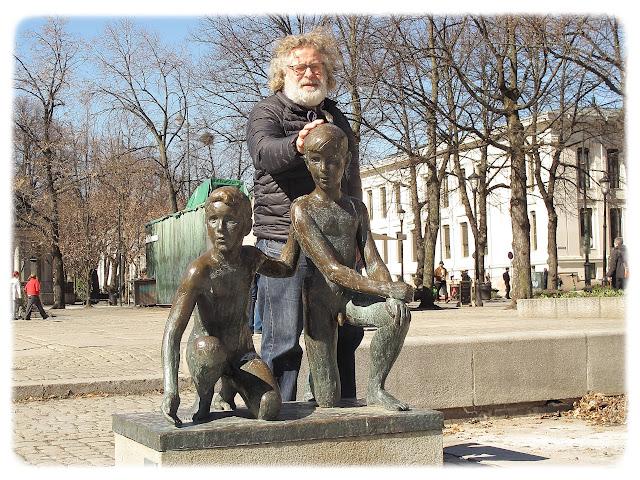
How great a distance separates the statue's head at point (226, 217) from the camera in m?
3.09

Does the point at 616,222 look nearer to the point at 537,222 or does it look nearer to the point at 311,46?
the point at 537,222

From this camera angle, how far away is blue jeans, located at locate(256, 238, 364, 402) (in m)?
3.74

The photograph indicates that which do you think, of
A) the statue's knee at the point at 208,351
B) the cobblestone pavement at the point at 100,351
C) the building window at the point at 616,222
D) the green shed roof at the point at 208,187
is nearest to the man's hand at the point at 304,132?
the statue's knee at the point at 208,351

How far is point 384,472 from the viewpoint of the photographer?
3.09 meters

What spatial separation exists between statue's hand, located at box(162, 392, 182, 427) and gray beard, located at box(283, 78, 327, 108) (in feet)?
5.42

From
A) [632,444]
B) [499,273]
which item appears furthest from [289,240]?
[499,273]

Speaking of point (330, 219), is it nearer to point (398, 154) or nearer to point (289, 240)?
point (289, 240)

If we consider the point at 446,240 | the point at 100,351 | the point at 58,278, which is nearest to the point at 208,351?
the point at 100,351

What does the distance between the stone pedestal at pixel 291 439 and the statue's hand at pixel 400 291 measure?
1.58 feet

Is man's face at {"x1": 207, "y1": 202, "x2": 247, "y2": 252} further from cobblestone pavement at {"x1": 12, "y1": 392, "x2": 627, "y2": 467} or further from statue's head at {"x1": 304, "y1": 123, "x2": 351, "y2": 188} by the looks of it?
cobblestone pavement at {"x1": 12, "y1": 392, "x2": 627, "y2": 467}

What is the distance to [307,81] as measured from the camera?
3.84 metres

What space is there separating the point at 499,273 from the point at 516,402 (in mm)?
53369

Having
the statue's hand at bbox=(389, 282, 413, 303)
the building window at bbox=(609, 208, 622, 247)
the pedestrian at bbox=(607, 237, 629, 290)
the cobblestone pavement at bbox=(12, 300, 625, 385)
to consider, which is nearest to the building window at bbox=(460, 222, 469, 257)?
the building window at bbox=(609, 208, 622, 247)

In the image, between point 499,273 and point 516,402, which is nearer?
point 516,402
